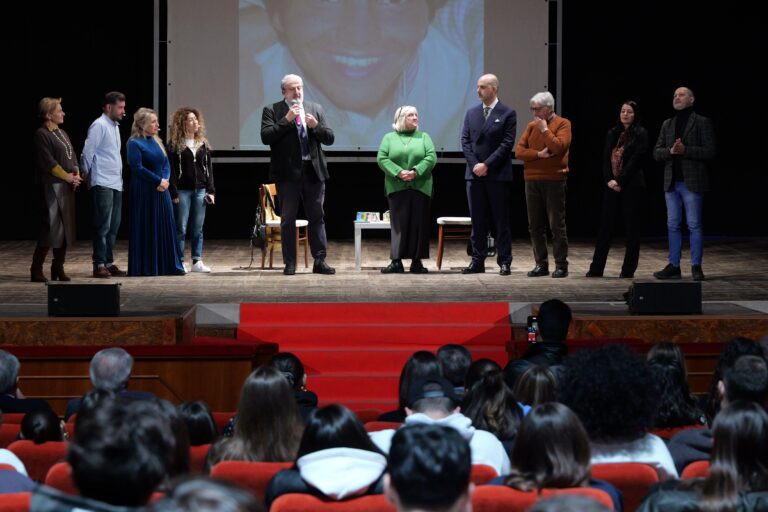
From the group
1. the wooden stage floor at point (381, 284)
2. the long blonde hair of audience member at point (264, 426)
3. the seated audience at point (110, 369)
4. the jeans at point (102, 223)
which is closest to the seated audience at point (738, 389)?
the long blonde hair of audience member at point (264, 426)

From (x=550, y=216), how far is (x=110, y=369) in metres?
5.12

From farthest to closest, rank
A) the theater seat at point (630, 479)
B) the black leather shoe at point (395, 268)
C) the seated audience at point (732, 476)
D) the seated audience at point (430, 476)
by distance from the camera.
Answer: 1. the black leather shoe at point (395, 268)
2. the theater seat at point (630, 479)
3. the seated audience at point (732, 476)
4. the seated audience at point (430, 476)

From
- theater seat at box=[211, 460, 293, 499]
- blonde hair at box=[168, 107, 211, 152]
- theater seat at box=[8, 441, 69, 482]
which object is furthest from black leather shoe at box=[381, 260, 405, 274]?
theater seat at box=[211, 460, 293, 499]

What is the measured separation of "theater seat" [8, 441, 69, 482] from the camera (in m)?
3.36

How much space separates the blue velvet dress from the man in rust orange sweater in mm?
2622

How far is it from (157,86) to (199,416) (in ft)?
27.5

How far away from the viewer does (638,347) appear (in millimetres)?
5676

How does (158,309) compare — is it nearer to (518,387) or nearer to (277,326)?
(277,326)

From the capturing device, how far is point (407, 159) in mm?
8953

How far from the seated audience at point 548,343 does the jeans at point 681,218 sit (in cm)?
332

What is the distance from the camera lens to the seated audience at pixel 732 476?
2.43 metres

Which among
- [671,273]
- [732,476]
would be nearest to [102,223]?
[671,273]

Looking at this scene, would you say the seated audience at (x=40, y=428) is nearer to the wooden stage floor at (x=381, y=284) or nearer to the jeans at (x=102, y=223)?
the wooden stage floor at (x=381, y=284)

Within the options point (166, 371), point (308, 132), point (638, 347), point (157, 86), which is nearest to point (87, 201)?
point (157, 86)
